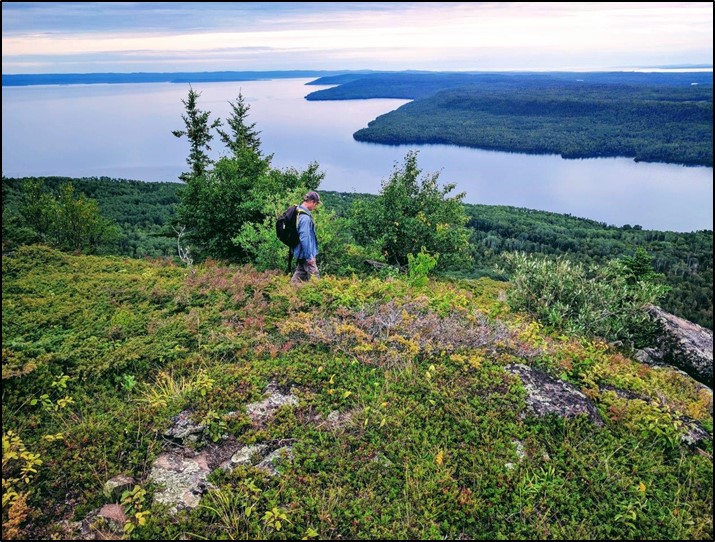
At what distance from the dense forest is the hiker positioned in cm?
4836

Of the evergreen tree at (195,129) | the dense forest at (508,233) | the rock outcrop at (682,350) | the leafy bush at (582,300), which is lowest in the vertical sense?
the dense forest at (508,233)

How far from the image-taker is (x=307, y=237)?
10023 millimetres

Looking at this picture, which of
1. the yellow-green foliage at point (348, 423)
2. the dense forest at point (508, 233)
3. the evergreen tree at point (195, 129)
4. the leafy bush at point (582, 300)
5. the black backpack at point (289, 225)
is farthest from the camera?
the dense forest at point (508, 233)

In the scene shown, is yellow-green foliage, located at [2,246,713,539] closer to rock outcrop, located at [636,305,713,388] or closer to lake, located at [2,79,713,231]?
rock outcrop, located at [636,305,713,388]

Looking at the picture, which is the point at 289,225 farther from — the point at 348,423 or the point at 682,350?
the point at 682,350

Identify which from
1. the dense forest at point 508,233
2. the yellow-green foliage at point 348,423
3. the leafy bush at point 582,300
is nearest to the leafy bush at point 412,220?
the leafy bush at point 582,300

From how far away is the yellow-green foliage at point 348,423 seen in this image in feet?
14.5

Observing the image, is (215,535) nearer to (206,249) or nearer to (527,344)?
(527,344)

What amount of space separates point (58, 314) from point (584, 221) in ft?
355

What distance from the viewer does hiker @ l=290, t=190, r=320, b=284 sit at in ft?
32.6

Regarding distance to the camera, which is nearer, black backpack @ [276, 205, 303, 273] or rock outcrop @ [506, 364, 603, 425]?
rock outcrop @ [506, 364, 603, 425]

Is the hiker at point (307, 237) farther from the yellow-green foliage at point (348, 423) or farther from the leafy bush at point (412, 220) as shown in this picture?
the leafy bush at point (412, 220)

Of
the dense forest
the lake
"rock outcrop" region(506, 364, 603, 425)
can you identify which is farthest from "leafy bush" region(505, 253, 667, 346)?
the lake

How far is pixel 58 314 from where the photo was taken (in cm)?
807
